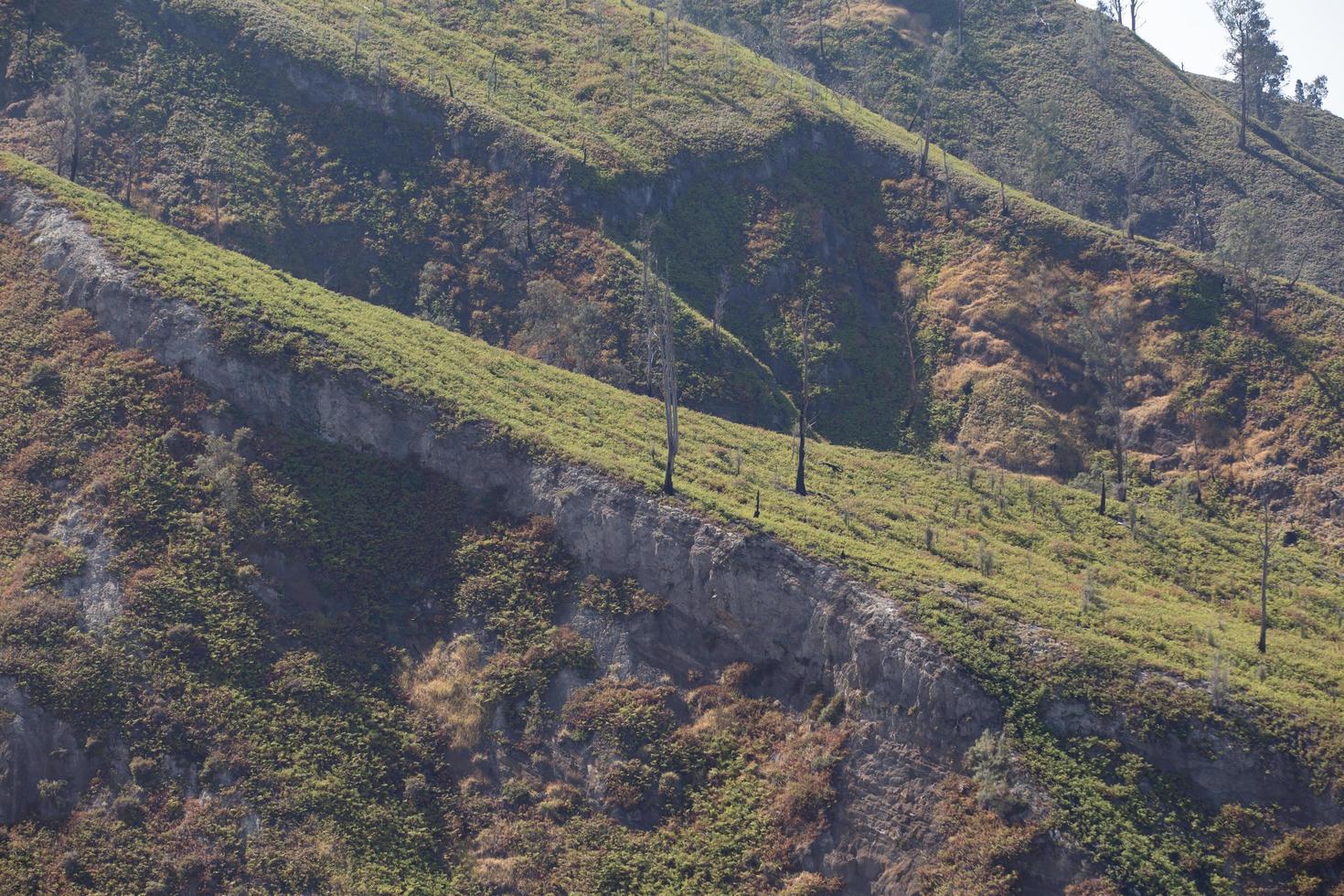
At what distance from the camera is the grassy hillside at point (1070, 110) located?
107812 mm

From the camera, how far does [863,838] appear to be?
1640 inches

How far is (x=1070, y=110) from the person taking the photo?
119 m

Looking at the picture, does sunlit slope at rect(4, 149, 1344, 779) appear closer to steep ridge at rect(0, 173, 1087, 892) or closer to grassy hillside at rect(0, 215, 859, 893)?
steep ridge at rect(0, 173, 1087, 892)

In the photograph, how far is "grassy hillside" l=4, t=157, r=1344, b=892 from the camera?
40.5m

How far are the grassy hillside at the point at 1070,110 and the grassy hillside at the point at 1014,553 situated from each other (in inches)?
1847

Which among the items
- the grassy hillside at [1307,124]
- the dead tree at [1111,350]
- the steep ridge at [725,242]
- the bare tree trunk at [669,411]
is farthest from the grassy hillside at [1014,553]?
the grassy hillside at [1307,124]

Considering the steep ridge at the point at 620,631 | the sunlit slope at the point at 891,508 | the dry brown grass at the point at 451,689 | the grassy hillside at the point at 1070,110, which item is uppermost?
the grassy hillside at the point at 1070,110

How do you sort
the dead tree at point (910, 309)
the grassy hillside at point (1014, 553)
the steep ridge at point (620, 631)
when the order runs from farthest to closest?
the dead tree at point (910, 309) → the steep ridge at point (620, 631) → the grassy hillside at point (1014, 553)

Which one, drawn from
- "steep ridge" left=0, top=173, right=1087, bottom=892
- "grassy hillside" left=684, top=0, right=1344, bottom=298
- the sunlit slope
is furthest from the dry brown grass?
"grassy hillside" left=684, top=0, right=1344, bottom=298

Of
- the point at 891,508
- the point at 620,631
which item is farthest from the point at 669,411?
the point at 891,508

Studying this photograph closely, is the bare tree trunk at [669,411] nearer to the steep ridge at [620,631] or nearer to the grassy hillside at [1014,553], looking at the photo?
the grassy hillside at [1014,553]

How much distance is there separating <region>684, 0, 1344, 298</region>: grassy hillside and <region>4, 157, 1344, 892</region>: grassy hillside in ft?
154

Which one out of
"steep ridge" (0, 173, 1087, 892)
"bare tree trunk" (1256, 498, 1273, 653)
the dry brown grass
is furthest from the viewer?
"bare tree trunk" (1256, 498, 1273, 653)

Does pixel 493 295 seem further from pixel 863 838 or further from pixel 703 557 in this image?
pixel 863 838
